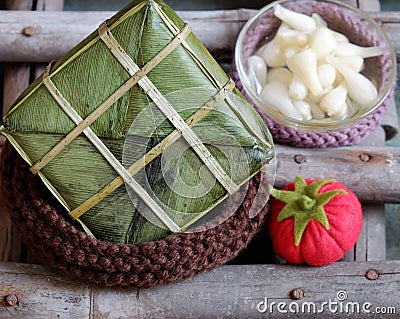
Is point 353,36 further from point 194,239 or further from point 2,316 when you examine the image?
point 2,316

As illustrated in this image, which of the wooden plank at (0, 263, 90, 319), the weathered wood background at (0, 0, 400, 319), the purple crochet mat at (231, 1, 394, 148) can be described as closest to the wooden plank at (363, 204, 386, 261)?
the weathered wood background at (0, 0, 400, 319)

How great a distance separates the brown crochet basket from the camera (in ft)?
2.72

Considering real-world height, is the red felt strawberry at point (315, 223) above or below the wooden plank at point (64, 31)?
below

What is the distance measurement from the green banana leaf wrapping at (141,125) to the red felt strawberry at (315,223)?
0.12m

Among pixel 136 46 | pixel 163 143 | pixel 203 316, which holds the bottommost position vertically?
pixel 203 316

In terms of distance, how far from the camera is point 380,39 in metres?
1.11

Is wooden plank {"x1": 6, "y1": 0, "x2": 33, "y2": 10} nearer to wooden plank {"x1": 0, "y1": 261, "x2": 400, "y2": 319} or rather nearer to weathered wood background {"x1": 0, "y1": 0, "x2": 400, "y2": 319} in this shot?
weathered wood background {"x1": 0, "y1": 0, "x2": 400, "y2": 319}

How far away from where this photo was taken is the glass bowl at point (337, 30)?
40.3 inches

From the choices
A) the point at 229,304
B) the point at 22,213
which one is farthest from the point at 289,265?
the point at 22,213

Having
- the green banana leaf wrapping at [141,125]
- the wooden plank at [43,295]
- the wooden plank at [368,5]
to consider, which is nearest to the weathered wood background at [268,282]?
the wooden plank at [43,295]

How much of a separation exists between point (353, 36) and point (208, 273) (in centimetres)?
48

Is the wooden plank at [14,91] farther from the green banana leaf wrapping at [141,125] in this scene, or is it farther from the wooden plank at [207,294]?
the green banana leaf wrapping at [141,125]

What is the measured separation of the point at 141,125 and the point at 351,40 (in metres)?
0.51

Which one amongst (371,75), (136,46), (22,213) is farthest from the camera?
(371,75)
